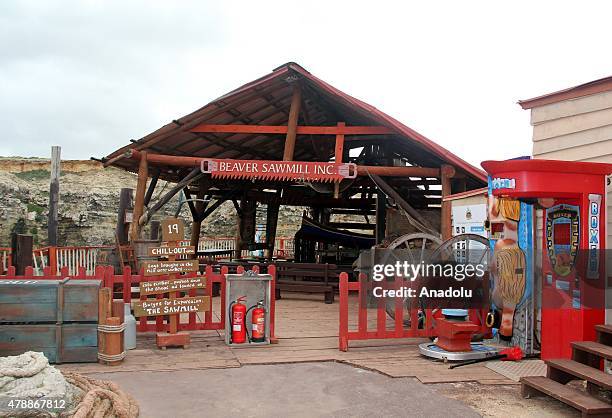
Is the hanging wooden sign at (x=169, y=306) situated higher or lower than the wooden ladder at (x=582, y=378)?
higher

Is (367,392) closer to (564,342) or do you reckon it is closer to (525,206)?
(564,342)

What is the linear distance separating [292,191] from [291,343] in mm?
11087

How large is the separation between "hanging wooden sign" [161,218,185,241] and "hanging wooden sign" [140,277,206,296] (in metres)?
0.62

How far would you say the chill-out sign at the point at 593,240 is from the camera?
6242mm

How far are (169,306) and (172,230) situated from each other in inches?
43.2

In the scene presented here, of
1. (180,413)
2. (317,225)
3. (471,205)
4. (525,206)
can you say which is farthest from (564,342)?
(317,225)

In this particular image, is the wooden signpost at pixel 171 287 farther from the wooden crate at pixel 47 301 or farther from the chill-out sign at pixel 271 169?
the chill-out sign at pixel 271 169

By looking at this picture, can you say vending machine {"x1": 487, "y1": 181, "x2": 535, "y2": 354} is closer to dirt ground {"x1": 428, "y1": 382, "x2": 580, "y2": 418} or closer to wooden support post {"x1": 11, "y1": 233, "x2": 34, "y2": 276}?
dirt ground {"x1": 428, "y1": 382, "x2": 580, "y2": 418}

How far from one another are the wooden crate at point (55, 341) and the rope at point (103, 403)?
1494 mm

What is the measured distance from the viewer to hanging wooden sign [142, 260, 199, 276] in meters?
7.44

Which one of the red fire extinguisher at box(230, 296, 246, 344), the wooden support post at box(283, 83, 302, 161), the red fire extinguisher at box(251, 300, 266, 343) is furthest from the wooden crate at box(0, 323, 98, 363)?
the wooden support post at box(283, 83, 302, 161)

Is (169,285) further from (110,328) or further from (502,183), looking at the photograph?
(502,183)

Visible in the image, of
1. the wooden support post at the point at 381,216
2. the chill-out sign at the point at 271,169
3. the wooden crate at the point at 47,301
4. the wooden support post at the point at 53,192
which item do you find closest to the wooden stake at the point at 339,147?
the chill-out sign at the point at 271,169

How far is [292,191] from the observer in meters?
18.8
